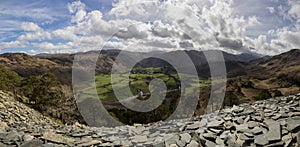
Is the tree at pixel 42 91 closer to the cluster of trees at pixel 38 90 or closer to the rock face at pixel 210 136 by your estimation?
the cluster of trees at pixel 38 90

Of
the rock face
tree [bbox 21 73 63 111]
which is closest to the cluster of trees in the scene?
tree [bbox 21 73 63 111]

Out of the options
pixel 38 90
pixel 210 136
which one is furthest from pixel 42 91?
pixel 210 136

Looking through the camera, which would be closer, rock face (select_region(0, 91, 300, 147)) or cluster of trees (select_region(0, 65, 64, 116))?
rock face (select_region(0, 91, 300, 147))

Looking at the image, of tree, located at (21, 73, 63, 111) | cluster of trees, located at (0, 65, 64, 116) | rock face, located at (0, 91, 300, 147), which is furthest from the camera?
cluster of trees, located at (0, 65, 64, 116)

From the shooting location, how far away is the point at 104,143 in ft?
41.6

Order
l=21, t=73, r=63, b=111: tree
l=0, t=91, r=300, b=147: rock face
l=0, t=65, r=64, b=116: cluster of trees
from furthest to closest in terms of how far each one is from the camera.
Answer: l=0, t=65, r=64, b=116: cluster of trees < l=21, t=73, r=63, b=111: tree < l=0, t=91, r=300, b=147: rock face

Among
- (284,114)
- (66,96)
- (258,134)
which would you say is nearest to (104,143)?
(258,134)

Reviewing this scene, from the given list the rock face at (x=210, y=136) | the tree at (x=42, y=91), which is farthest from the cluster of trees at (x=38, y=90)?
the rock face at (x=210, y=136)

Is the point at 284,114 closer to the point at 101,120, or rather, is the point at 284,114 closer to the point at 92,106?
the point at 101,120

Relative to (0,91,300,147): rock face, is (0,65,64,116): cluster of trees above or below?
above

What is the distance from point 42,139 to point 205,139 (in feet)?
27.1

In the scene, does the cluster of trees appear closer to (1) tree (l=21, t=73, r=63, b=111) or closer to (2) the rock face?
(1) tree (l=21, t=73, r=63, b=111)

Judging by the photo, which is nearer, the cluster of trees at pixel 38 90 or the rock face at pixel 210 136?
the rock face at pixel 210 136

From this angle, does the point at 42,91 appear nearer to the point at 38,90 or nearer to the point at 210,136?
the point at 38,90
